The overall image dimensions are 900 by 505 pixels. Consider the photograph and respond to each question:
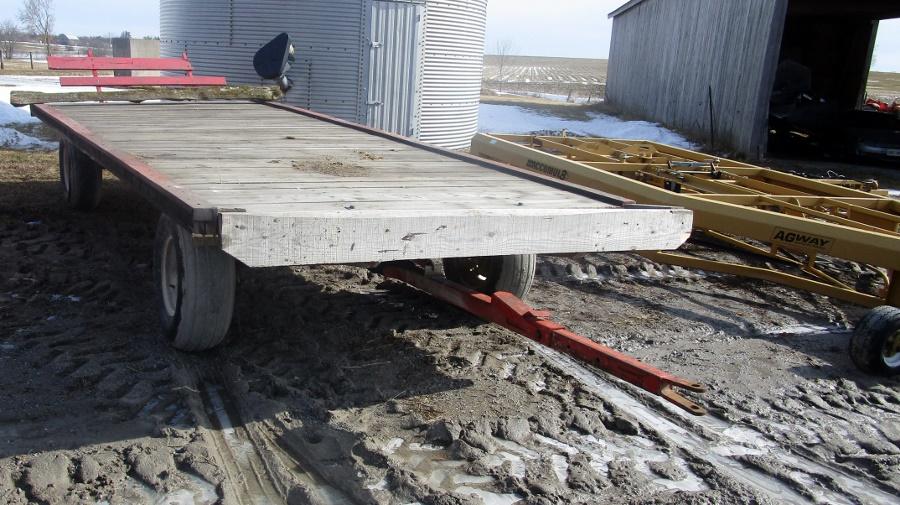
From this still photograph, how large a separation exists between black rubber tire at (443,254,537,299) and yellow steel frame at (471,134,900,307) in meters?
1.50

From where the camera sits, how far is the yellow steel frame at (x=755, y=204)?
520cm

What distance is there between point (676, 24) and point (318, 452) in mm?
20102

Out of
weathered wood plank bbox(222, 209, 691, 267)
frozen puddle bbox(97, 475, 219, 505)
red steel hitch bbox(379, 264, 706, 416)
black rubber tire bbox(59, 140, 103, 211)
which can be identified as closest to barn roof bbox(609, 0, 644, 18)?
black rubber tire bbox(59, 140, 103, 211)

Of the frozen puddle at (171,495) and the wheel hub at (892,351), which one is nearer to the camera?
the frozen puddle at (171,495)

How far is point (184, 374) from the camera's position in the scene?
404 cm

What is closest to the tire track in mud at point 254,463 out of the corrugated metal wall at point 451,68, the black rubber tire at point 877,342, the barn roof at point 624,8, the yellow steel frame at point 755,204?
the black rubber tire at point 877,342

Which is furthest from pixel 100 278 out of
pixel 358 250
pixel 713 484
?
pixel 713 484

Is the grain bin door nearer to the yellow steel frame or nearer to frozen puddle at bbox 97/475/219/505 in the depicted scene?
the yellow steel frame

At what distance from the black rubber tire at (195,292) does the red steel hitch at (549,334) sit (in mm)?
1247

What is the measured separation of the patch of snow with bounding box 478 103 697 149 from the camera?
18859 millimetres

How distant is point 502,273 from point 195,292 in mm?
1876

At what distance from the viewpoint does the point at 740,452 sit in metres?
3.60

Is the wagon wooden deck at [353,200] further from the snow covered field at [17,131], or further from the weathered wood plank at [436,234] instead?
the snow covered field at [17,131]

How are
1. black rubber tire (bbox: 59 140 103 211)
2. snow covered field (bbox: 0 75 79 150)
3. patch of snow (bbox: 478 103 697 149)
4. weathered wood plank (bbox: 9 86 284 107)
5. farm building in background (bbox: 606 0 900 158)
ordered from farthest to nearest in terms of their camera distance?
patch of snow (bbox: 478 103 697 149), farm building in background (bbox: 606 0 900 158), snow covered field (bbox: 0 75 79 150), weathered wood plank (bbox: 9 86 284 107), black rubber tire (bbox: 59 140 103 211)
